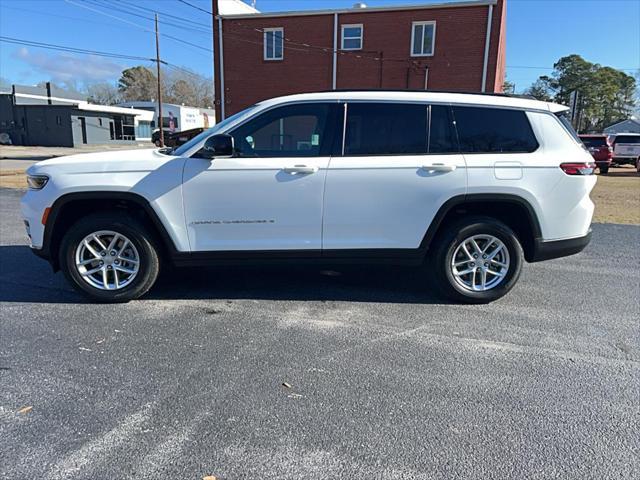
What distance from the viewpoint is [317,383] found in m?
3.04

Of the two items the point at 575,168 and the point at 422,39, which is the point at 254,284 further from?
the point at 422,39

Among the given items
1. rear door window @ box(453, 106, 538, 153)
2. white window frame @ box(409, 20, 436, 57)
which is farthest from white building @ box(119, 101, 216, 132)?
rear door window @ box(453, 106, 538, 153)

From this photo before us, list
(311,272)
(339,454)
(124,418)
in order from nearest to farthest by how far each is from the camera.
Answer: (339,454)
(124,418)
(311,272)

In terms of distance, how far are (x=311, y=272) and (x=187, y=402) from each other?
280 cm

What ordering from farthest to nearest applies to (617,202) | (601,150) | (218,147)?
1. (601,150)
2. (617,202)
3. (218,147)

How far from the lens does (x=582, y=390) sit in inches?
118

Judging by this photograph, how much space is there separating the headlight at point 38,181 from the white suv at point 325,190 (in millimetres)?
Answer: 11

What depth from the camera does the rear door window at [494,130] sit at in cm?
428

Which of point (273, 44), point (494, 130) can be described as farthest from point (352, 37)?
point (494, 130)

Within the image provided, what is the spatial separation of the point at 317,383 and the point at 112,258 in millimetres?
2452

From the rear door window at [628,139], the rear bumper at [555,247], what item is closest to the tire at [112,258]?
the rear bumper at [555,247]

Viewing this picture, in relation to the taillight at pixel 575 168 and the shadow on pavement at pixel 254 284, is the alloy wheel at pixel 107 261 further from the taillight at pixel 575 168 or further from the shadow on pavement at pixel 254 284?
the taillight at pixel 575 168

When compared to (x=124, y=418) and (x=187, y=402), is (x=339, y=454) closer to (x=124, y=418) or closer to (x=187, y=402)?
(x=187, y=402)

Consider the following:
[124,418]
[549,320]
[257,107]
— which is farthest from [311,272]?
[124,418]
